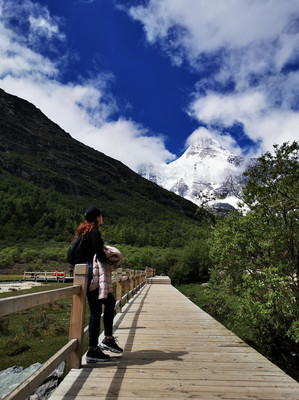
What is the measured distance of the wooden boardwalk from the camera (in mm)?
2836

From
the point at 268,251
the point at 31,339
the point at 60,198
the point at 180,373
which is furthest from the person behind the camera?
the point at 60,198

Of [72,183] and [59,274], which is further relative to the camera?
[72,183]

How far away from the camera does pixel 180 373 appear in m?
3.42

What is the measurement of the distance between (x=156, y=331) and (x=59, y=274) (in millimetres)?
34617

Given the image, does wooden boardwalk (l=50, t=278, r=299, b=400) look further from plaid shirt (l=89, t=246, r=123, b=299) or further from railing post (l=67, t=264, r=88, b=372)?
plaid shirt (l=89, t=246, r=123, b=299)

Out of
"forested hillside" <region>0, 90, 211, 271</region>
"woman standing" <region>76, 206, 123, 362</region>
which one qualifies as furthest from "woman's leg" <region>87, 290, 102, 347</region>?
"forested hillside" <region>0, 90, 211, 271</region>

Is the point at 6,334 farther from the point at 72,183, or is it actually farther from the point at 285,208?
the point at 72,183

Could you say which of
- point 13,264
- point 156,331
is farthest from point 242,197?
point 13,264

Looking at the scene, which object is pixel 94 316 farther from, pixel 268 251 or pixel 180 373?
pixel 268 251

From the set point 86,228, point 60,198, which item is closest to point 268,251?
point 86,228

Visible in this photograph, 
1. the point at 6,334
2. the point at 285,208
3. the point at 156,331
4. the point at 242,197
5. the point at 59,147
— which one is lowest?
the point at 6,334

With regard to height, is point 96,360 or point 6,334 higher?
point 96,360

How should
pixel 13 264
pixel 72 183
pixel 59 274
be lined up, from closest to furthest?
pixel 59 274 < pixel 13 264 < pixel 72 183

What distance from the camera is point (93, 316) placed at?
12.1 feet
